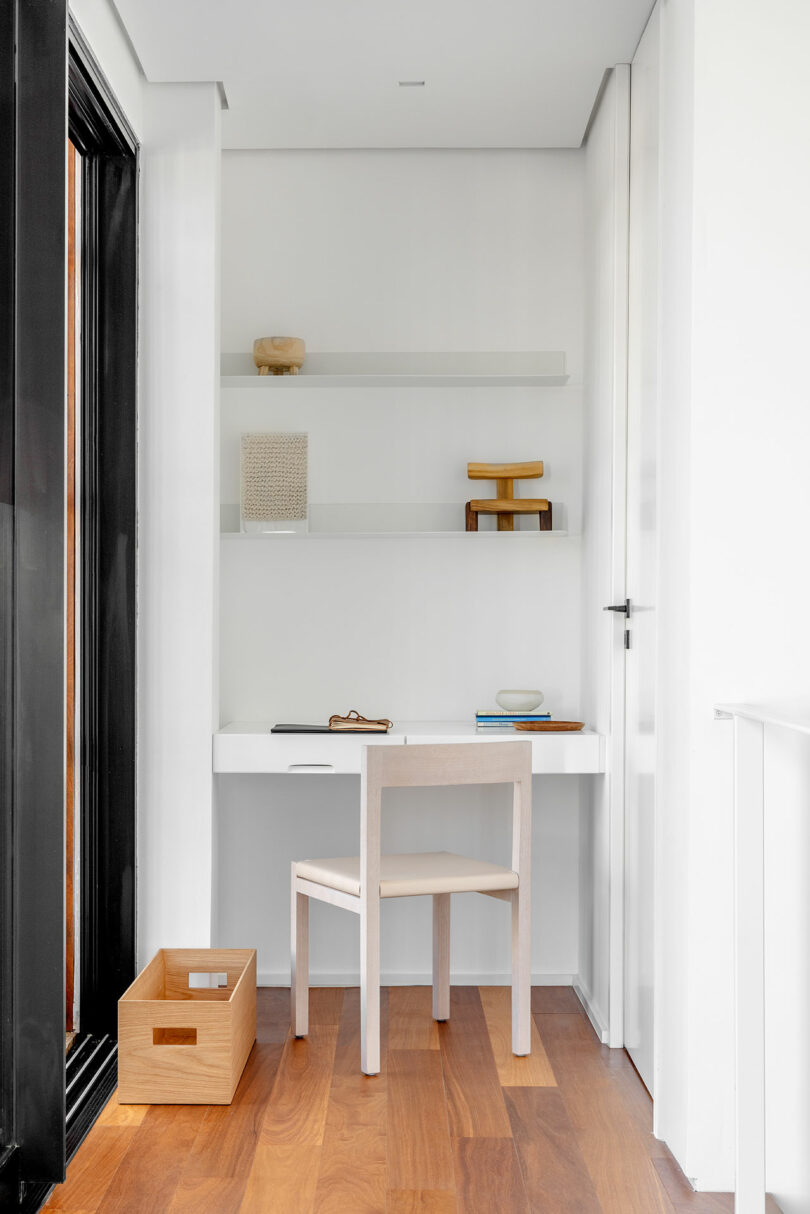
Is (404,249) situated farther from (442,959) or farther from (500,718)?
(442,959)

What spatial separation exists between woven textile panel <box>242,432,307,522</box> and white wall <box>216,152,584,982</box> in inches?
3.7

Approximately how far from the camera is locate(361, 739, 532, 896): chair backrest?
2.67 meters

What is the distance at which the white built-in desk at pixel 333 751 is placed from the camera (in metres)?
3.07

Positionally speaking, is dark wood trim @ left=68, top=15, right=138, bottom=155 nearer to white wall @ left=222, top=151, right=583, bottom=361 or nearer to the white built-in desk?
white wall @ left=222, top=151, right=583, bottom=361

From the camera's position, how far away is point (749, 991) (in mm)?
1866

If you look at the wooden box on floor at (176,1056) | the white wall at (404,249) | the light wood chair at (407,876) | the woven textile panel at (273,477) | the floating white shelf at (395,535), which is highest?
the white wall at (404,249)

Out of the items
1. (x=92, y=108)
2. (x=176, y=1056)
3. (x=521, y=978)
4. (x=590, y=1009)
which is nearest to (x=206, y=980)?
(x=176, y=1056)

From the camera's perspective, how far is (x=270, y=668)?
3.48 m

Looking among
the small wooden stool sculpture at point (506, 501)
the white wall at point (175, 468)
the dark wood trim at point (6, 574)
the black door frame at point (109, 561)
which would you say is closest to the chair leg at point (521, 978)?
the white wall at point (175, 468)

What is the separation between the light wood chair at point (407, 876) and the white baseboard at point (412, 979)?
0.46 metres

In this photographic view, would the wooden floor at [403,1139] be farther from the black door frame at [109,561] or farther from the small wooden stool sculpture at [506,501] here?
the small wooden stool sculpture at [506,501]

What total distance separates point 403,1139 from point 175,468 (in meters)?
1.84

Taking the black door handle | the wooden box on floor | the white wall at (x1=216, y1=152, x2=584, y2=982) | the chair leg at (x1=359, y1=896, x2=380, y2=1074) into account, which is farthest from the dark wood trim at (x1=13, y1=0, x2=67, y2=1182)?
the black door handle

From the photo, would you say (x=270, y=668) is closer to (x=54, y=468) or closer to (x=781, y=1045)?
(x=54, y=468)
